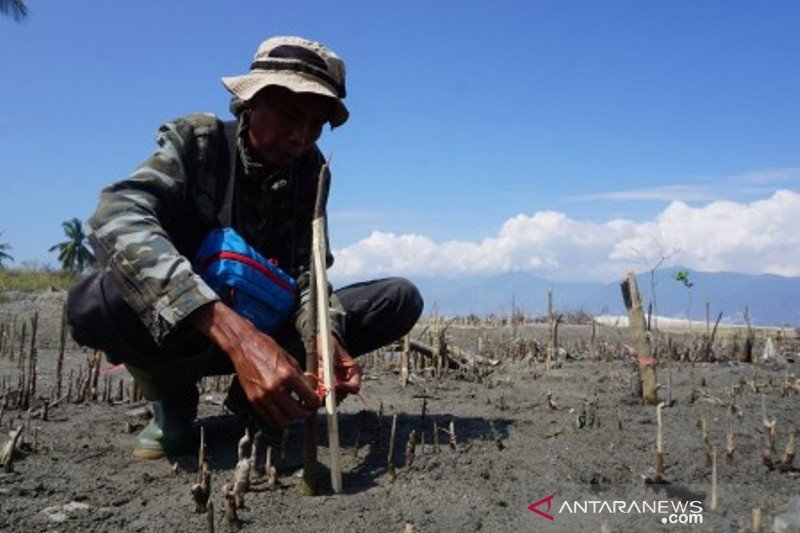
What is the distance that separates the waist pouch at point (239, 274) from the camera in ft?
9.07

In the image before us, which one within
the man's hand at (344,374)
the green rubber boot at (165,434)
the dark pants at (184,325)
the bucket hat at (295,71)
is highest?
the bucket hat at (295,71)

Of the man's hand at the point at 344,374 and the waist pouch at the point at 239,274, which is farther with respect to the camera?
the waist pouch at the point at 239,274

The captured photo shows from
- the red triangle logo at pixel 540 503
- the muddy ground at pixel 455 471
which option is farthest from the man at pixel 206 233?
the red triangle logo at pixel 540 503

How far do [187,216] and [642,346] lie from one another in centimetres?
251

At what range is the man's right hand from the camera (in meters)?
2.02

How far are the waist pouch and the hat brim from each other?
0.56 meters

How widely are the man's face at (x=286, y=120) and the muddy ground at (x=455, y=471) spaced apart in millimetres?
1098

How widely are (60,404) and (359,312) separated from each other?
201cm

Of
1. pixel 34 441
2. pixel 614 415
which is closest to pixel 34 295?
pixel 34 441

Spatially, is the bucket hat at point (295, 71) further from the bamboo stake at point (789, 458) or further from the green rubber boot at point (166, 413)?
the bamboo stake at point (789, 458)

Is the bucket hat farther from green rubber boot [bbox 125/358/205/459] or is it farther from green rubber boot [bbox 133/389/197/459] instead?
green rubber boot [bbox 133/389/197/459]

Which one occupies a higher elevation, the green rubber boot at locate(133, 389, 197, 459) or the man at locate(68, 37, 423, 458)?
the man at locate(68, 37, 423, 458)

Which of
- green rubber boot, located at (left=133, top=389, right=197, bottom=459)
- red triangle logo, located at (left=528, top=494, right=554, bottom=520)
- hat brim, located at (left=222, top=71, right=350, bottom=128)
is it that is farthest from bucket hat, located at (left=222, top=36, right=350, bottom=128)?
red triangle logo, located at (left=528, top=494, right=554, bottom=520)

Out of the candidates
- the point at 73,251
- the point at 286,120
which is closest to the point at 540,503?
the point at 286,120
